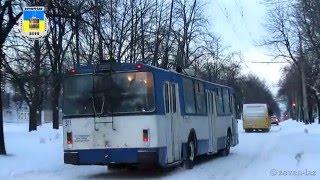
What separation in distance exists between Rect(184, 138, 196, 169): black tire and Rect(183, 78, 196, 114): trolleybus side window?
92 cm

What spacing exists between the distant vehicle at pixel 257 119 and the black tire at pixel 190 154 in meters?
36.6

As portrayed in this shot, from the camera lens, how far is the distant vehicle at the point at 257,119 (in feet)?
180

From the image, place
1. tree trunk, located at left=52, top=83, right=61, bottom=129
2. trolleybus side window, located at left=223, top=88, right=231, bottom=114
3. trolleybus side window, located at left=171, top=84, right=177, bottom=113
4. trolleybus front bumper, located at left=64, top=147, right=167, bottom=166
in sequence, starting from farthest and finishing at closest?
tree trunk, located at left=52, top=83, right=61, bottom=129 → trolleybus side window, located at left=223, top=88, right=231, bottom=114 → trolleybus side window, located at left=171, top=84, right=177, bottom=113 → trolleybus front bumper, located at left=64, top=147, right=167, bottom=166

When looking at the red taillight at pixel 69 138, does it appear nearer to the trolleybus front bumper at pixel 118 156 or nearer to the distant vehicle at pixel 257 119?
the trolleybus front bumper at pixel 118 156

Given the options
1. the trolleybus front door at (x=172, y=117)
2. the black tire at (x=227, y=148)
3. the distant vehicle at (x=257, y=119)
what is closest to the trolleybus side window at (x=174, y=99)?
the trolleybus front door at (x=172, y=117)

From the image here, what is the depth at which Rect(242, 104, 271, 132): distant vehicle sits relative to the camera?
2156 inches

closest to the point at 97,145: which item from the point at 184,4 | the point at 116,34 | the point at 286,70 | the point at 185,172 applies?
the point at 185,172

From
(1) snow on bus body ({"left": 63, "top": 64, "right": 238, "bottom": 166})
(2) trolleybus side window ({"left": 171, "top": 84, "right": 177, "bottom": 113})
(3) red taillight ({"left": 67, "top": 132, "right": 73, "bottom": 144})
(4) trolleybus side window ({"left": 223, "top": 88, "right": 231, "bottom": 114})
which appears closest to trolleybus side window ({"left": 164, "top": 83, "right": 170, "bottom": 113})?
(1) snow on bus body ({"left": 63, "top": 64, "right": 238, "bottom": 166})

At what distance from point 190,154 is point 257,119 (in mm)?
37454

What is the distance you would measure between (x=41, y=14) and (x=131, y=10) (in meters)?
27.2

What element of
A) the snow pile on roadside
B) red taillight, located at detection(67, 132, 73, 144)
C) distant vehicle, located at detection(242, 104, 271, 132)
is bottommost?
the snow pile on roadside

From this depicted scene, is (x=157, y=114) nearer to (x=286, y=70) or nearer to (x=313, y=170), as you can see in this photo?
(x=313, y=170)

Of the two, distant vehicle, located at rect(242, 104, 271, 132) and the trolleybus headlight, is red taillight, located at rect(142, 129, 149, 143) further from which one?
distant vehicle, located at rect(242, 104, 271, 132)

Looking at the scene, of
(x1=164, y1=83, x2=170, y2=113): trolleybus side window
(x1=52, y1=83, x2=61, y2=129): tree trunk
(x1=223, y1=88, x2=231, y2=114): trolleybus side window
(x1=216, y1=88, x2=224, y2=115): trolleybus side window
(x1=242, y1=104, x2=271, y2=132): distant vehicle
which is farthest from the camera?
(x1=242, y1=104, x2=271, y2=132): distant vehicle
